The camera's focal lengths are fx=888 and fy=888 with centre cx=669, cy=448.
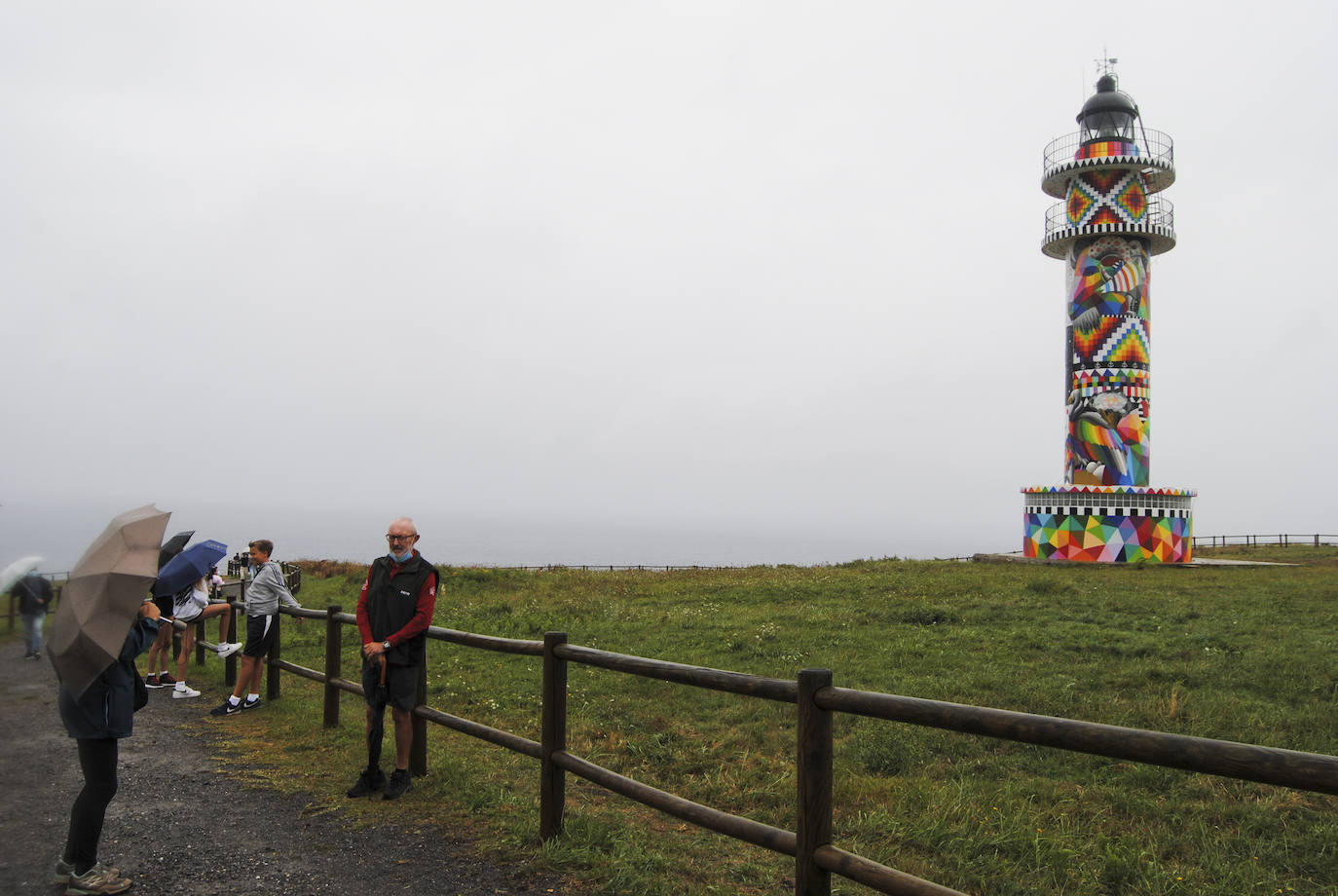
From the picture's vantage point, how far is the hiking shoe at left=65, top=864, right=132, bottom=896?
4988 millimetres

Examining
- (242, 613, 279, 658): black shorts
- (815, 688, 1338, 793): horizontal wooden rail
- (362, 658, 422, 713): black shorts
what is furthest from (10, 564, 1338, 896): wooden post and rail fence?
(242, 613, 279, 658): black shorts

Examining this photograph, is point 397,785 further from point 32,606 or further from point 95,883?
point 32,606

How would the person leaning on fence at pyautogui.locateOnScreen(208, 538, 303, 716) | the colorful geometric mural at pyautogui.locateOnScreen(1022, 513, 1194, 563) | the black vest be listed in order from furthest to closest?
the colorful geometric mural at pyautogui.locateOnScreen(1022, 513, 1194, 563)
the person leaning on fence at pyautogui.locateOnScreen(208, 538, 303, 716)
the black vest

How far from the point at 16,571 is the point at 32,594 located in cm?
21

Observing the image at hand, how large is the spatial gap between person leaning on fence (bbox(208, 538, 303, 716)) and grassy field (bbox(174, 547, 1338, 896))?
455 mm

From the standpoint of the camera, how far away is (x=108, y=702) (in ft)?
16.5

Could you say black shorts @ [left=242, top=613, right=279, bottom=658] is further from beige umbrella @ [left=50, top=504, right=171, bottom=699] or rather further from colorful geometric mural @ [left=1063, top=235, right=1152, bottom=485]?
colorful geometric mural @ [left=1063, top=235, right=1152, bottom=485]

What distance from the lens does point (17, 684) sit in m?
4.19

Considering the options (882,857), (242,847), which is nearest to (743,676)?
(882,857)

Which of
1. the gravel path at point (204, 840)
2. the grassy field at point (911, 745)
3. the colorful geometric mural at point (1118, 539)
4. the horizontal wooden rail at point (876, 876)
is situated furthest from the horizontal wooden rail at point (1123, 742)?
the colorful geometric mural at point (1118, 539)

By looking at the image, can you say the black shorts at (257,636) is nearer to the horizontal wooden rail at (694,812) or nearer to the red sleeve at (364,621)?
the red sleeve at (364,621)

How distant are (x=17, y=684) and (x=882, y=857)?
17.0 feet

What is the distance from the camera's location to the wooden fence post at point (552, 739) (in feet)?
19.6

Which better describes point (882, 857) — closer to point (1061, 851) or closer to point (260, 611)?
point (1061, 851)
